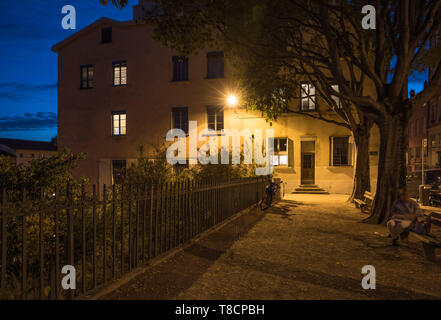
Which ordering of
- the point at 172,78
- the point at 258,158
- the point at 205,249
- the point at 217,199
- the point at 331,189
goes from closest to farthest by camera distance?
1. the point at 205,249
2. the point at 217,199
3. the point at 258,158
4. the point at 331,189
5. the point at 172,78

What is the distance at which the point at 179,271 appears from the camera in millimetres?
5340

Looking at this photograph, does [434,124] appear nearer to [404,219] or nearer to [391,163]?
[391,163]

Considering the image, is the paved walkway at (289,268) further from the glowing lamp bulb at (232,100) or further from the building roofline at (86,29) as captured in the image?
the building roofline at (86,29)

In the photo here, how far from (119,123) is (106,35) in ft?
22.3

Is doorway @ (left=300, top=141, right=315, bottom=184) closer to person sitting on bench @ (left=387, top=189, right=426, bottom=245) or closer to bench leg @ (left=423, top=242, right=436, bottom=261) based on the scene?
person sitting on bench @ (left=387, top=189, right=426, bottom=245)

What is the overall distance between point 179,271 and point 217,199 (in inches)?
148

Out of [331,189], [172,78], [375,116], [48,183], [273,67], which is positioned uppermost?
[172,78]

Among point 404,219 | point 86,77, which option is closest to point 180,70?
point 86,77

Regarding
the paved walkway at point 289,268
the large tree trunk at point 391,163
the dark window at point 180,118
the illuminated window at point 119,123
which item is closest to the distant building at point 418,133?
the dark window at point 180,118

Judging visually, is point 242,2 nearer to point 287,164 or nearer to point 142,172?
point 142,172

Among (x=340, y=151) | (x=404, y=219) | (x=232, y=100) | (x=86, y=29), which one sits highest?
(x=86, y=29)

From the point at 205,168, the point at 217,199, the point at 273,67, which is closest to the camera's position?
the point at 217,199

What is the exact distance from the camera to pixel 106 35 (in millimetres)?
25375

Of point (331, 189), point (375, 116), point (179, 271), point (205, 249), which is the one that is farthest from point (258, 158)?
point (179, 271)
